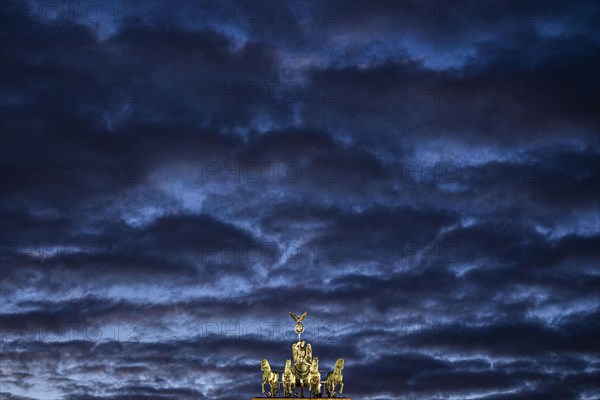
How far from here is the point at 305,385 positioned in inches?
3201

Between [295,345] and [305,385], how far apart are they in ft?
12.8

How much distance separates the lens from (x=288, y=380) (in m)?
81.0

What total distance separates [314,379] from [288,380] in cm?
250

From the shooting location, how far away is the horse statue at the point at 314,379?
81.2 meters

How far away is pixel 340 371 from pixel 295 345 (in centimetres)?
502

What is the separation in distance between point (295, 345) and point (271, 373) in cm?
350

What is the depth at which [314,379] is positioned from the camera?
267 feet

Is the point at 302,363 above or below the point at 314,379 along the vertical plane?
above

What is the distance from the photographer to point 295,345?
82.2m

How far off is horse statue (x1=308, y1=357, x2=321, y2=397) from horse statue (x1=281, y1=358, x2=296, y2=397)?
158 centimetres

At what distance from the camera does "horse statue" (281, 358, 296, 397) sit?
266 feet

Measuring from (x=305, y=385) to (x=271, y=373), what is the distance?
→ 3445mm

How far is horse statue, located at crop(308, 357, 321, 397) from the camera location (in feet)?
267

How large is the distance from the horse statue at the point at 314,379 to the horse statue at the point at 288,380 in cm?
158
